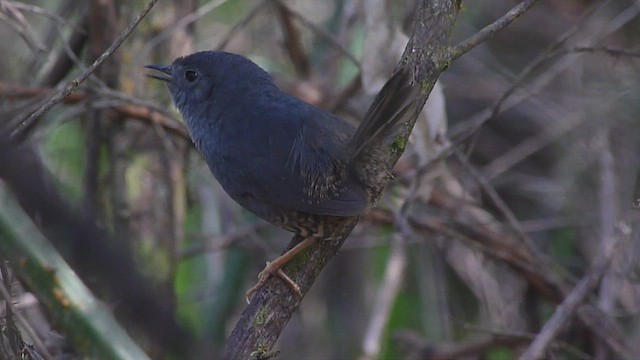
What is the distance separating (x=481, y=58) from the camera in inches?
259

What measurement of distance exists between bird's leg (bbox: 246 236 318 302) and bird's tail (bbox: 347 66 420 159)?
437mm

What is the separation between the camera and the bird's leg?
3.06 metres

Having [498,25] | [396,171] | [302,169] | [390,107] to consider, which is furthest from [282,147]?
[396,171]

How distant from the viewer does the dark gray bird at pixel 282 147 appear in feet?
10.9

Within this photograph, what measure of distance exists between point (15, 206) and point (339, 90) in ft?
12.3

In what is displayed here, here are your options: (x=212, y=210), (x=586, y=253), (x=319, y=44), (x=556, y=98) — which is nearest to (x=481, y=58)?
(x=556, y=98)

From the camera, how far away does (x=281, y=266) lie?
3199 millimetres

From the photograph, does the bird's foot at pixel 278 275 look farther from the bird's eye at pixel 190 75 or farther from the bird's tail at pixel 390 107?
the bird's eye at pixel 190 75

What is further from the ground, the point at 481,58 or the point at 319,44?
the point at 319,44

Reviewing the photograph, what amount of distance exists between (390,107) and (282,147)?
0.61m

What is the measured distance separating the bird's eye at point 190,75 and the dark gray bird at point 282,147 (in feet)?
0.12

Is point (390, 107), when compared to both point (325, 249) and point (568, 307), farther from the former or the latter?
point (568, 307)

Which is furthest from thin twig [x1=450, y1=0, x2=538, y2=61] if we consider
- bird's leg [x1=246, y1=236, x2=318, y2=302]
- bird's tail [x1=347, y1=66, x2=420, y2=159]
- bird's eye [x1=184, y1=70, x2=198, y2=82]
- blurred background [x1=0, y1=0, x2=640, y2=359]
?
bird's eye [x1=184, y1=70, x2=198, y2=82]

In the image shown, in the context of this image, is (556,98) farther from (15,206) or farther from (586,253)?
(15,206)
